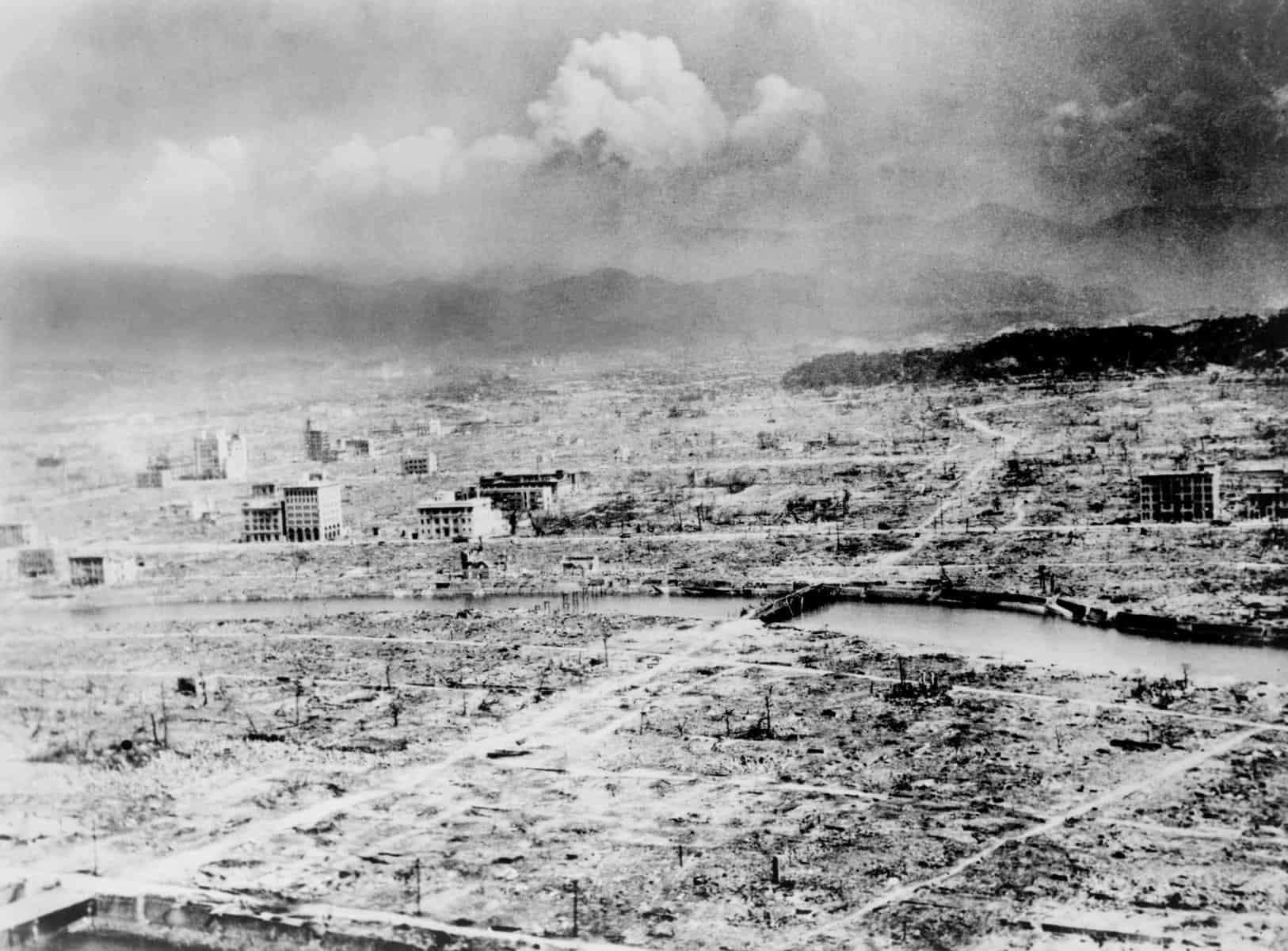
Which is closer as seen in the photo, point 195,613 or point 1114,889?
point 1114,889

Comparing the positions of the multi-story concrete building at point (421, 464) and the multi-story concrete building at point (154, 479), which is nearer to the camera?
the multi-story concrete building at point (421, 464)

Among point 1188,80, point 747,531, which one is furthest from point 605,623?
point 1188,80

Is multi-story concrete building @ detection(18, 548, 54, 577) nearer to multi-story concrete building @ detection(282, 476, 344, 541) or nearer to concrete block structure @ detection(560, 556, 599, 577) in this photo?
multi-story concrete building @ detection(282, 476, 344, 541)

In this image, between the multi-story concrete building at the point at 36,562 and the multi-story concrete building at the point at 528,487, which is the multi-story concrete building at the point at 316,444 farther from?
the multi-story concrete building at the point at 36,562

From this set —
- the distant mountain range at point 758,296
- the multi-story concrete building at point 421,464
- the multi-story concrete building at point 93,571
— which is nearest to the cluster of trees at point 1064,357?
the distant mountain range at point 758,296

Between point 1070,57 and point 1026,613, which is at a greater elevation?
point 1070,57

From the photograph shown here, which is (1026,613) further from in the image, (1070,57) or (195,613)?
(195,613)

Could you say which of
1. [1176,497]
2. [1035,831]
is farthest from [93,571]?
[1176,497]
